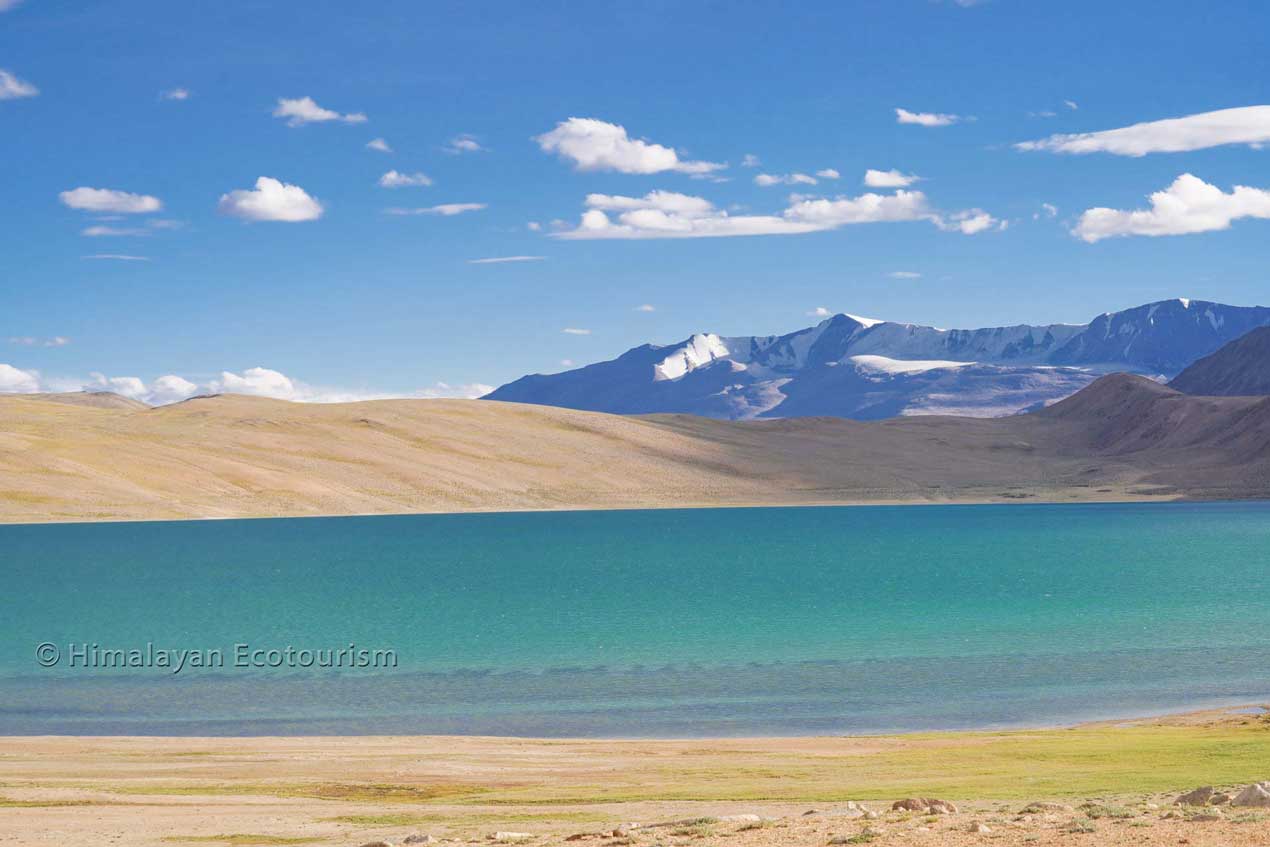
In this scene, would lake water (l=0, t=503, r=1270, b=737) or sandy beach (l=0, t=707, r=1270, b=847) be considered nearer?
sandy beach (l=0, t=707, r=1270, b=847)

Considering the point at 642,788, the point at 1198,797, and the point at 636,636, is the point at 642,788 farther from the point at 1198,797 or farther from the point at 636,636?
the point at 636,636

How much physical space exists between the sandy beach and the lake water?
462cm

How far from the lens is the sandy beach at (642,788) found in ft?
56.0

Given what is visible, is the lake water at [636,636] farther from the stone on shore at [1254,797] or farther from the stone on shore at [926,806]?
the stone on shore at [1254,797]

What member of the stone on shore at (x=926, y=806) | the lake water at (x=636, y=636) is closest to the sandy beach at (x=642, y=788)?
the stone on shore at (x=926, y=806)

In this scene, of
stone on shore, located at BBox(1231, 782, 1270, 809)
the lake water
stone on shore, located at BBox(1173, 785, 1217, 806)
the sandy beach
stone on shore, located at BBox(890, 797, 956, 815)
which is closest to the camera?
stone on shore, located at BBox(1231, 782, 1270, 809)

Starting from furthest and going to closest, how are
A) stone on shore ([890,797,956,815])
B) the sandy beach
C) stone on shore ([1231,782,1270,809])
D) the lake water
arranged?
the lake water
stone on shore ([890,797,956,815])
the sandy beach
stone on shore ([1231,782,1270,809])

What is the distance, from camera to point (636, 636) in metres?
49.8

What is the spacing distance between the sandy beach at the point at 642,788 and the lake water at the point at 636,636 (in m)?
4.62

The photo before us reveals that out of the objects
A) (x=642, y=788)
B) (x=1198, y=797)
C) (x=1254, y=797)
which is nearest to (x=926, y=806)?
(x=1198, y=797)

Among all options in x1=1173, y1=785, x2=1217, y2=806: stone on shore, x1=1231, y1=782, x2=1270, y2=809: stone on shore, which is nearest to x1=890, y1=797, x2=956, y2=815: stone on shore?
x1=1173, y1=785, x2=1217, y2=806: stone on shore

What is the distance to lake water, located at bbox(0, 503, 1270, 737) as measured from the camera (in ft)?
113

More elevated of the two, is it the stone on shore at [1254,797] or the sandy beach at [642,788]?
the stone on shore at [1254,797]

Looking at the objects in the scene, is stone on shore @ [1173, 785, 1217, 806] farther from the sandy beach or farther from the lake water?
the lake water
